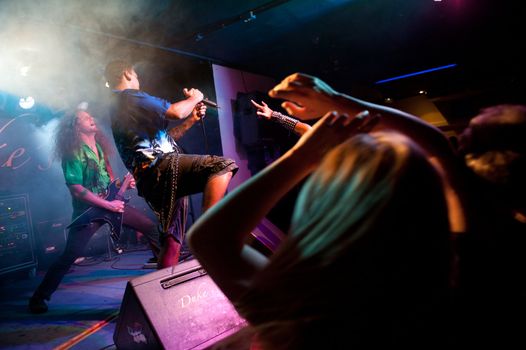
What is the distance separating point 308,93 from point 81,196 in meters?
3.12

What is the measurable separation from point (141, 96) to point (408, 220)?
2.09 m

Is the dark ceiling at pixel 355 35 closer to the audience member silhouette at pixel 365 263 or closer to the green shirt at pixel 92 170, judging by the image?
the green shirt at pixel 92 170

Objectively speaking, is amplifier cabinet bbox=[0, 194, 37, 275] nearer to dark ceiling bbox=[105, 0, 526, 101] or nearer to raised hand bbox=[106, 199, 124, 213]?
raised hand bbox=[106, 199, 124, 213]

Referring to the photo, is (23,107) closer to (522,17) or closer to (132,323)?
(132,323)

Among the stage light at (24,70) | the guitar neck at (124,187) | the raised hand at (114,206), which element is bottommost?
the guitar neck at (124,187)

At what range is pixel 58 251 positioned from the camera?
5246 mm

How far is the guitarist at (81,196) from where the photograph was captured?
2791mm

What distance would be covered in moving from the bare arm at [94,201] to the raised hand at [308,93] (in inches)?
112

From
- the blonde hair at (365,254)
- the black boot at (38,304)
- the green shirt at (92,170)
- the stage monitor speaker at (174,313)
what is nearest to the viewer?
the blonde hair at (365,254)

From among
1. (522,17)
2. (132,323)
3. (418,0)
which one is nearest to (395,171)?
(132,323)

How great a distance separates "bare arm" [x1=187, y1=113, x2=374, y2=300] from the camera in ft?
1.88

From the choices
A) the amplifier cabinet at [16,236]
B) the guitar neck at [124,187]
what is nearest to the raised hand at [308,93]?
the guitar neck at [124,187]

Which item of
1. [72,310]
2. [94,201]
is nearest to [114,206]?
[94,201]

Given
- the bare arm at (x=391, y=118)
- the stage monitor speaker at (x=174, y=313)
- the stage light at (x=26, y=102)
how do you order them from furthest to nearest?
the stage light at (x=26, y=102), the stage monitor speaker at (x=174, y=313), the bare arm at (x=391, y=118)
